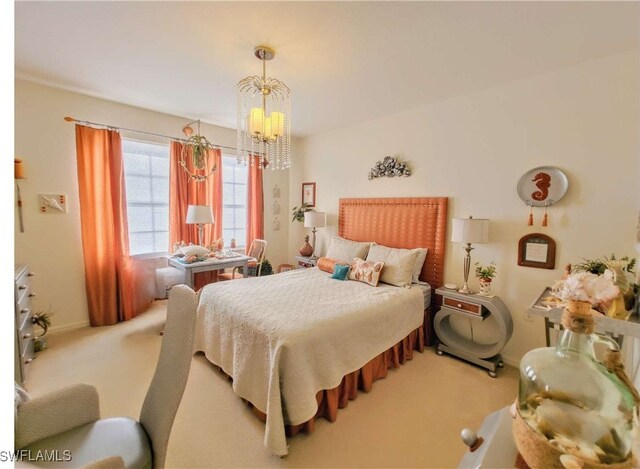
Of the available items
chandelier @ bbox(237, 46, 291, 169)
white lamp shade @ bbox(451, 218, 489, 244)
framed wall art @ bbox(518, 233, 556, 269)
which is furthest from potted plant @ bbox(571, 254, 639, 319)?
chandelier @ bbox(237, 46, 291, 169)

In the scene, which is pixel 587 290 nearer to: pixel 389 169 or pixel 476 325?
pixel 476 325

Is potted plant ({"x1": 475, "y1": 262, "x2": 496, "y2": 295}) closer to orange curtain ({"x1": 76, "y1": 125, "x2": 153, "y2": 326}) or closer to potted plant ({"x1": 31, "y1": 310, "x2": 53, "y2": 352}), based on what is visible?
orange curtain ({"x1": 76, "y1": 125, "x2": 153, "y2": 326})

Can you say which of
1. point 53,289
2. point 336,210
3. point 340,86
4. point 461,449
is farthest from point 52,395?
point 336,210

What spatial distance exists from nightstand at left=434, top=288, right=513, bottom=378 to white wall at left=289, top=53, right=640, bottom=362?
197 millimetres

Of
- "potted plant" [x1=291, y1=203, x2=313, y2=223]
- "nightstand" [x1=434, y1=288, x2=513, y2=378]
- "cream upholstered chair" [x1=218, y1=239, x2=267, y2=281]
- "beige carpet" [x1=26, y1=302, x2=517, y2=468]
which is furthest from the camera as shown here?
"potted plant" [x1=291, y1=203, x2=313, y2=223]

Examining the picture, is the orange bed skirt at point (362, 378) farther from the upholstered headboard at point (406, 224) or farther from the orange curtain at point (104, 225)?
the orange curtain at point (104, 225)

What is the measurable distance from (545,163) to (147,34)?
331 centimetres

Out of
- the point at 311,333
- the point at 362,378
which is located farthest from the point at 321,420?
the point at 311,333

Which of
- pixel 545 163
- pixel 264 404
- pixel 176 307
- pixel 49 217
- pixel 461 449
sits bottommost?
pixel 461 449

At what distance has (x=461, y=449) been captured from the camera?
1.65 metres

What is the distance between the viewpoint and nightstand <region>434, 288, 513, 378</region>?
94.2 inches

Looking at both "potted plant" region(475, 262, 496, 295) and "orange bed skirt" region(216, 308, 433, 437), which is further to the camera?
"potted plant" region(475, 262, 496, 295)

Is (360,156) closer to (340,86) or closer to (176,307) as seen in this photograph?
(340,86)

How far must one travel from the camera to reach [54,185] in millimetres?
2898
